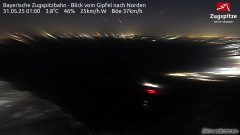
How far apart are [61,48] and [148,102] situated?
4476mm

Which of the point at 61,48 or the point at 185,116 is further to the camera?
the point at 61,48

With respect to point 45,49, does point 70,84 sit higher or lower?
lower

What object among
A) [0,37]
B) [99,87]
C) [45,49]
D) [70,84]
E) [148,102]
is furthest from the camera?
[0,37]

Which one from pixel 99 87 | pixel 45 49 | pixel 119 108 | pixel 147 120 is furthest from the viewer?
pixel 45 49

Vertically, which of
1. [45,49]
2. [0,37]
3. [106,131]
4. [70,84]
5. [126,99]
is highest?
[0,37]

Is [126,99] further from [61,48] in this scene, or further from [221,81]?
[61,48]

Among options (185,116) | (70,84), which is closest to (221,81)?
(185,116)

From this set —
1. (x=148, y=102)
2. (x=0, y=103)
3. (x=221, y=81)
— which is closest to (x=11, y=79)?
(x=0, y=103)

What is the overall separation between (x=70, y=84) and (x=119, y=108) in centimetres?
107

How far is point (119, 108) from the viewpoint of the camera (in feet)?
5.01

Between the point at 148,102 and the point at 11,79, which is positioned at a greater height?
the point at 11,79

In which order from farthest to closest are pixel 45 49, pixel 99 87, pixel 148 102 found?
1. pixel 45 49
2. pixel 99 87
3. pixel 148 102

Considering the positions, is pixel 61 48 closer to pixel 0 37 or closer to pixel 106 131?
pixel 0 37

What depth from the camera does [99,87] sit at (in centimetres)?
211
